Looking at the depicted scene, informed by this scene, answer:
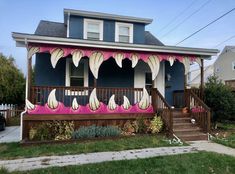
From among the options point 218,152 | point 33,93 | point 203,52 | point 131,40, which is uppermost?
point 131,40

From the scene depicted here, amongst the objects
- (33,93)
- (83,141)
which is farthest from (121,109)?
(33,93)

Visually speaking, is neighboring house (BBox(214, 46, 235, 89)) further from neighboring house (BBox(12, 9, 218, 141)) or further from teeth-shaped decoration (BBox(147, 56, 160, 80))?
teeth-shaped decoration (BBox(147, 56, 160, 80))

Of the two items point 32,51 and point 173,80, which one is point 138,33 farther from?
point 32,51

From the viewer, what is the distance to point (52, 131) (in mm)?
8219

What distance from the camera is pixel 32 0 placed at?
49.2 feet

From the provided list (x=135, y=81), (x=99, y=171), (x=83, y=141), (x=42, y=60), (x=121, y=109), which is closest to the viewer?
(x=99, y=171)

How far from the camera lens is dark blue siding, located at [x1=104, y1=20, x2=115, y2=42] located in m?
12.3

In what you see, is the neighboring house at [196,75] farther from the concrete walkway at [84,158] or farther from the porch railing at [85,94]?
the concrete walkway at [84,158]

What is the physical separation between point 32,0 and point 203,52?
38.5ft

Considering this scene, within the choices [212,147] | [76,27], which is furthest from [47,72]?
[212,147]

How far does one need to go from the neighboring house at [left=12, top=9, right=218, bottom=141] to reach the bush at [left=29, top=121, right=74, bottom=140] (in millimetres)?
269

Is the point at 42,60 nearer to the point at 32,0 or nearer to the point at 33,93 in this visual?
the point at 33,93

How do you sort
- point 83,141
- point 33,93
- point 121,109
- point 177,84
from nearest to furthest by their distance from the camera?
point 83,141
point 33,93
point 121,109
point 177,84

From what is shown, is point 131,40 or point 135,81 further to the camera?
point 131,40
